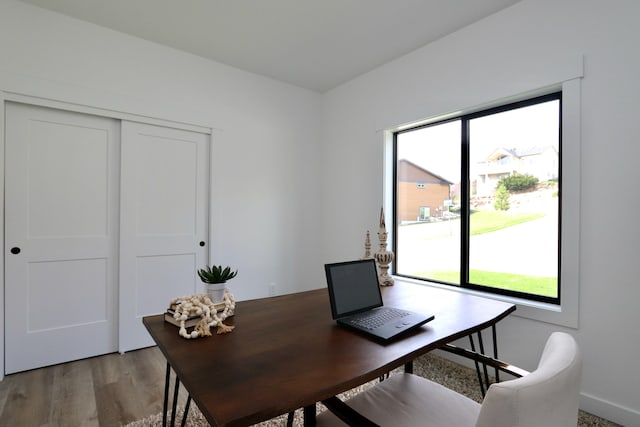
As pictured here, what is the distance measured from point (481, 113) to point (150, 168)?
2.90 meters

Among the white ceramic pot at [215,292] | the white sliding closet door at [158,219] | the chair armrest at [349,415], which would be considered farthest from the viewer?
the white sliding closet door at [158,219]

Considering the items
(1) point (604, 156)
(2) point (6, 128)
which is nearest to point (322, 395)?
(1) point (604, 156)

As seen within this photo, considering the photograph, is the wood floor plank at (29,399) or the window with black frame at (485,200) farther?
the window with black frame at (485,200)

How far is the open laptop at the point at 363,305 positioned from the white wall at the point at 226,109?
2.18m

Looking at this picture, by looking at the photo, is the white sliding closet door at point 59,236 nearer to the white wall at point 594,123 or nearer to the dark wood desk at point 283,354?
the dark wood desk at point 283,354

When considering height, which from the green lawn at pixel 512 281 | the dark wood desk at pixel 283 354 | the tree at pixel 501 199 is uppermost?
the tree at pixel 501 199

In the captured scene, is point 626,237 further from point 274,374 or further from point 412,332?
point 274,374

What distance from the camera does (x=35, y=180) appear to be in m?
2.44

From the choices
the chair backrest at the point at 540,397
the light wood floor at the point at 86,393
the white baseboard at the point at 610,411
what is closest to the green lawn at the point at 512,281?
the white baseboard at the point at 610,411

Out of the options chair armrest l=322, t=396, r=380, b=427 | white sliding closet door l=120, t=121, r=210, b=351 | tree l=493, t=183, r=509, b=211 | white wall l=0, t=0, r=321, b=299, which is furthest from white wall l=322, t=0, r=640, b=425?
white sliding closet door l=120, t=121, r=210, b=351

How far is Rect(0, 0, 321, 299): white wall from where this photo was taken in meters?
2.39

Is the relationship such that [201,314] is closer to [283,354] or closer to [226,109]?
[283,354]

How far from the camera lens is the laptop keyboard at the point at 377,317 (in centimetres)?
121

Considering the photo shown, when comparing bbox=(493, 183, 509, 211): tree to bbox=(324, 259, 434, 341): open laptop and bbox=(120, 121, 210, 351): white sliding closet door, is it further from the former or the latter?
bbox=(120, 121, 210, 351): white sliding closet door
